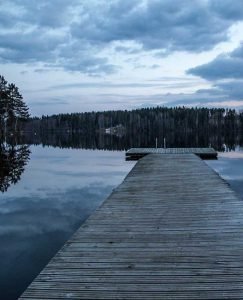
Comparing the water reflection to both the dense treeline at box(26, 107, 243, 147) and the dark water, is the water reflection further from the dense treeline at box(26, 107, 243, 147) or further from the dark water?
the dense treeline at box(26, 107, 243, 147)

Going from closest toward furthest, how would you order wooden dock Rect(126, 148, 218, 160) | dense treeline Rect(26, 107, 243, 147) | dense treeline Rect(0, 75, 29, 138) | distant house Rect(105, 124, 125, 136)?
wooden dock Rect(126, 148, 218, 160), dense treeline Rect(0, 75, 29, 138), dense treeline Rect(26, 107, 243, 147), distant house Rect(105, 124, 125, 136)

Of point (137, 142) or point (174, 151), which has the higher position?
point (174, 151)

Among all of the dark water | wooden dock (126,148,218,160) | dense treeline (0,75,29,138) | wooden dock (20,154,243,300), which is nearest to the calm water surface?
the dark water

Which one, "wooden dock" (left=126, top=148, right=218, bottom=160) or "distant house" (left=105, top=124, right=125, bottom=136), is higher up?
"distant house" (left=105, top=124, right=125, bottom=136)

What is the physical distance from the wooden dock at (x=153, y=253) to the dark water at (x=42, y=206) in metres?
1.56

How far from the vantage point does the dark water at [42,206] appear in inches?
350

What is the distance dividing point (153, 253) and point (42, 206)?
9478 mm

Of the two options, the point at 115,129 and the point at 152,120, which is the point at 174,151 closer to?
the point at 152,120

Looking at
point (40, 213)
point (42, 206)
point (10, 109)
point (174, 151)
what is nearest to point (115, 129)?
point (10, 109)

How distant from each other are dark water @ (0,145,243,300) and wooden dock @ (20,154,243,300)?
1.56 metres

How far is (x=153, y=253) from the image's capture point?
6477mm

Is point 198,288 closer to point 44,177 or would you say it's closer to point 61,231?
point 61,231

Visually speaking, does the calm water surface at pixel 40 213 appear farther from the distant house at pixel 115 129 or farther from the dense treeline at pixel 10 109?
the distant house at pixel 115 129

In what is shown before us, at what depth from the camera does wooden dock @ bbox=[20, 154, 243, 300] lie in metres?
5.12
